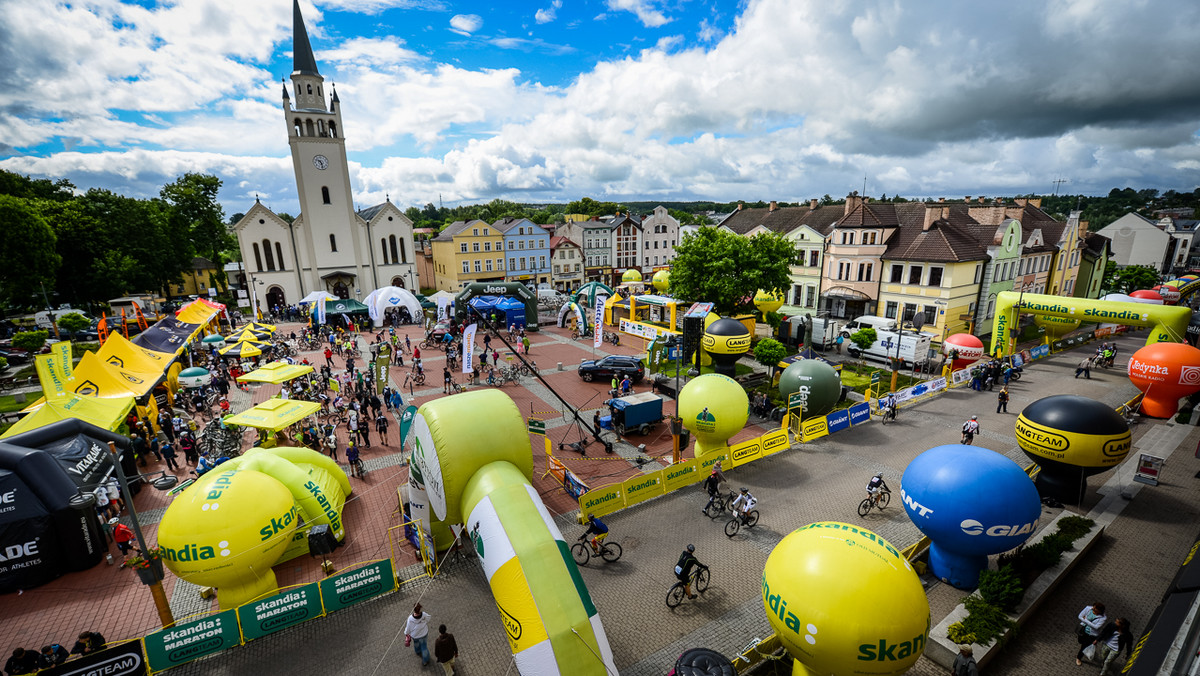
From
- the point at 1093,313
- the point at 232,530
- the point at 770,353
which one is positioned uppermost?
the point at 1093,313

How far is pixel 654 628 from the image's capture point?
35.1 ft

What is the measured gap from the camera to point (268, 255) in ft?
152

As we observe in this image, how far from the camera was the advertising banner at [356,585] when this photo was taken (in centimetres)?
1123

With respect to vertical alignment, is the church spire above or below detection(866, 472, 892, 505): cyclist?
above

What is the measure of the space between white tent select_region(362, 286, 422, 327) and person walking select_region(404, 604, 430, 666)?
116ft

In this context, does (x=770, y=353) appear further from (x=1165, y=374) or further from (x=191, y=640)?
(x=191, y=640)

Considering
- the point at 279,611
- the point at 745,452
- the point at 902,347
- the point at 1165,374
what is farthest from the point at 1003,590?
the point at 902,347

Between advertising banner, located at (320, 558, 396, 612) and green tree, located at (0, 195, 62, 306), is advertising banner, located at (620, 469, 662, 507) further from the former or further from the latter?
green tree, located at (0, 195, 62, 306)

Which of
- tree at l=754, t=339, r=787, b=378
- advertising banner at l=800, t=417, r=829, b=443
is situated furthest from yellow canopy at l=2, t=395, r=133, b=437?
tree at l=754, t=339, r=787, b=378

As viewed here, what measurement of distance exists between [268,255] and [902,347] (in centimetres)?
5180

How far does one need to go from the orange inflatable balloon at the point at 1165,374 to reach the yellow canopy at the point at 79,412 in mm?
38460

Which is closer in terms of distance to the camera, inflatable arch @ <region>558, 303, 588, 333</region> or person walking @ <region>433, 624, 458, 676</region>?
person walking @ <region>433, 624, 458, 676</region>

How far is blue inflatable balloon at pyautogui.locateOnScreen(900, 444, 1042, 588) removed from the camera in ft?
33.2

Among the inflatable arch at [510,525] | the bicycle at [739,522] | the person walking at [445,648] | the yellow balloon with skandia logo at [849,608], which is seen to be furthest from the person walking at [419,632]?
the bicycle at [739,522]
